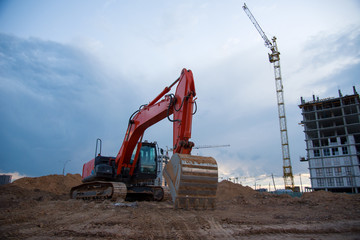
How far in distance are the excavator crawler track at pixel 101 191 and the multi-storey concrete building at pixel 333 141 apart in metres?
64.3

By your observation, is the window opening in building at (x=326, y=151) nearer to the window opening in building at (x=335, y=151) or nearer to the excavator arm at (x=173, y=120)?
the window opening in building at (x=335, y=151)

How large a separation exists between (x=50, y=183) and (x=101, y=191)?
1686 centimetres

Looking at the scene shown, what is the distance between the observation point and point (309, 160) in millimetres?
66438

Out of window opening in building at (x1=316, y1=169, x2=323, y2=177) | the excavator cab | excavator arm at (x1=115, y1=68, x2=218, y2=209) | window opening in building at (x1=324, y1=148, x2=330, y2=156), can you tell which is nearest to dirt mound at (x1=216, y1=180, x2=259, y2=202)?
the excavator cab

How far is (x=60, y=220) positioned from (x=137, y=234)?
2.87m

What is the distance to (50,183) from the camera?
83.6 feet

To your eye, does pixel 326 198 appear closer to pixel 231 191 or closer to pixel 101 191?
pixel 231 191

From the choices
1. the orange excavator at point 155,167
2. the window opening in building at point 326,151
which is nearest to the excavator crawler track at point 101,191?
the orange excavator at point 155,167

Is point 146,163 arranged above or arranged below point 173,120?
below

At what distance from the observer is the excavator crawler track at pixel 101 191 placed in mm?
10977

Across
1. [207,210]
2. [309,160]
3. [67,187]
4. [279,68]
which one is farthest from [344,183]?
[207,210]

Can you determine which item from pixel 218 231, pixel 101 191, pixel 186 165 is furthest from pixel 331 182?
pixel 218 231

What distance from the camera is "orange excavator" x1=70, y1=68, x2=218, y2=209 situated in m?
7.34

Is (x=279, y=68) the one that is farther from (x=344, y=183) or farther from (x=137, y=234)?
(x=137, y=234)
